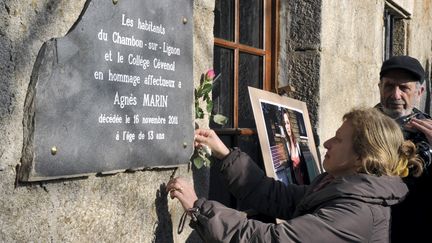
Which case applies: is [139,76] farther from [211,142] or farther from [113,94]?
Result: [211,142]

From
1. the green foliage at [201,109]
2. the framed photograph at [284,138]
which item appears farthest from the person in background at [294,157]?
the green foliage at [201,109]

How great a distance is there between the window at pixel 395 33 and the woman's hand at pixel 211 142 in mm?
3426

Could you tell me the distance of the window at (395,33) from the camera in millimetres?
5766

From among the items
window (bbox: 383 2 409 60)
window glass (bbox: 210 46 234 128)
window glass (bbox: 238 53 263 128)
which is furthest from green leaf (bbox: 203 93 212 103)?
window (bbox: 383 2 409 60)

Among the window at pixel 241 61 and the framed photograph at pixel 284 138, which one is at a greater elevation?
the window at pixel 241 61

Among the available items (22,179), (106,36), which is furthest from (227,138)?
(22,179)

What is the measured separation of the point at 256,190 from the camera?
274 centimetres

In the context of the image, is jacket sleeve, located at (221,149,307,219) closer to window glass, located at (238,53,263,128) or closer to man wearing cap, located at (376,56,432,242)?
man wearing cap, located at (376,56,432,242)

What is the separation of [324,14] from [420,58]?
9.67 ft

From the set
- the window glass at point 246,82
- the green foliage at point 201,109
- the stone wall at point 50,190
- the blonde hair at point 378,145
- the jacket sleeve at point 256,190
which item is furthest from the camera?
the window glass at point 246,82

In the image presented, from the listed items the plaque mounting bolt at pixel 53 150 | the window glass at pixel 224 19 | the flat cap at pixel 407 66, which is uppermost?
the window glass at pixel 224 19

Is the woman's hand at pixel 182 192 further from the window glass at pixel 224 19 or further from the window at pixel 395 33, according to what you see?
the window at pixel 395 33

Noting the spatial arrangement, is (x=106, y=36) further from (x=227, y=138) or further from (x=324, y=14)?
(x=324, y=14)

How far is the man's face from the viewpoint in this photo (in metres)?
3.38
